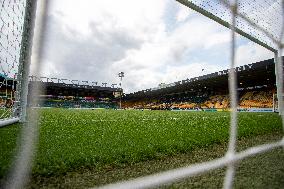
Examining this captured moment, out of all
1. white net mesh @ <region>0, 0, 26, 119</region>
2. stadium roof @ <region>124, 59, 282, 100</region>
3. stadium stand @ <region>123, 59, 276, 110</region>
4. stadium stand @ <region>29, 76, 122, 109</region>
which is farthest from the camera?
stadium stand @ <region>29, 76, 122, 109</region>

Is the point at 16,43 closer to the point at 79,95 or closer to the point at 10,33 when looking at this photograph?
the point at 10,33

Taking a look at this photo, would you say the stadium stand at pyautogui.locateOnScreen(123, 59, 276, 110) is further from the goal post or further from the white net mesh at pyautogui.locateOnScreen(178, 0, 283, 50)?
the goal post

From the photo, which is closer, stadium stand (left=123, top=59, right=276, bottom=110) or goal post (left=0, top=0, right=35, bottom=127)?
goal post (left=0, top=0, right=35, bottom=127)

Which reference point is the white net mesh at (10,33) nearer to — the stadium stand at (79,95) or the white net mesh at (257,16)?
the white net mesh at (257,16)

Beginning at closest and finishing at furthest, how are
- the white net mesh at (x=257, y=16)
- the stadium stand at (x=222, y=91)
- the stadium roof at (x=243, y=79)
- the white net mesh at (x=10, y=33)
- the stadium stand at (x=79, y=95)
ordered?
1. the white net mesh at (x=257, y=16)
2. the white net mesh at (x=10, y=33)
3. the stadium roof at (x=243, y=79)
4. the stadium stand at (x=222, y=91)
5. the stadium stand at (x=79, y=95)

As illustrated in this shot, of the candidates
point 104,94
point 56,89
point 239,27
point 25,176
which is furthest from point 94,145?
point 104,94

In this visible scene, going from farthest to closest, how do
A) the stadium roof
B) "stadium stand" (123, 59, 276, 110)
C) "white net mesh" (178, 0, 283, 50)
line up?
"stadium stand" (123, 59, 276, 110)
the stadium roof
"white net mesh" (178, 0, 283, 50)

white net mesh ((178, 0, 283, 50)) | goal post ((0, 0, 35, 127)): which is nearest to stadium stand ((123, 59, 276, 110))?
white net mesh ((178, 0, 283, 50))

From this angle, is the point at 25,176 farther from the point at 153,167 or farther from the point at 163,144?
the point at 163,144

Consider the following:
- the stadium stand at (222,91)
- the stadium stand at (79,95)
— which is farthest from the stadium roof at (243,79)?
the stadium stand at (79,95)

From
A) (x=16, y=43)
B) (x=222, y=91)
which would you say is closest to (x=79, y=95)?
(x=222, y=91)

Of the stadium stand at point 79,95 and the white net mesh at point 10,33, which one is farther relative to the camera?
the stadium stand at point 79,95

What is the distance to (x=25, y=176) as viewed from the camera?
85 cm

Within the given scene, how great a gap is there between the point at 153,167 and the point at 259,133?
11.3ft
